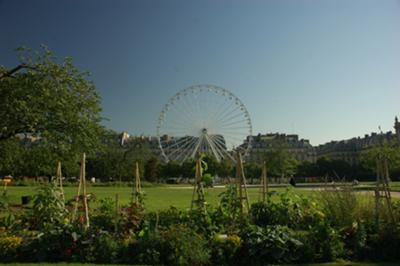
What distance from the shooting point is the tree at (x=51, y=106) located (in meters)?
16.2

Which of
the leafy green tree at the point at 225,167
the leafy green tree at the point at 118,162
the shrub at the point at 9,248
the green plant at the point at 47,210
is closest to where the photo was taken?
the shrub at the point at 9,248

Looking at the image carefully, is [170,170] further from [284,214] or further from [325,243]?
[325,243]

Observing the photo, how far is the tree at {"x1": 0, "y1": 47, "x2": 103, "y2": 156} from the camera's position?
1625 cm

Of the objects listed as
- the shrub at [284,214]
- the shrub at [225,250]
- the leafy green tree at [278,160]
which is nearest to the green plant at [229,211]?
the shrub at [284,214]

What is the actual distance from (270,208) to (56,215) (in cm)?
571

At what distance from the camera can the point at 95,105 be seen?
64.2ft

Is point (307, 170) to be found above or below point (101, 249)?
above

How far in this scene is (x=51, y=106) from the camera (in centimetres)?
1694

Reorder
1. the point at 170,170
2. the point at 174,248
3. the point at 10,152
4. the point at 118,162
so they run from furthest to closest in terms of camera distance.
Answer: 1. the point at 170,170
2. the point at 118,162
3. the point at 10,152
4. the point at 174,248

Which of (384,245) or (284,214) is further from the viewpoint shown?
(284,214)

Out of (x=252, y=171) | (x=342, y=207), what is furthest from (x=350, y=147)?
(x=342, y=207)

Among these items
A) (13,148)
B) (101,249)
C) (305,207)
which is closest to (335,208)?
(305,207)

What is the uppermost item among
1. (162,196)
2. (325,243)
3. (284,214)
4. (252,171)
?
(252,171)

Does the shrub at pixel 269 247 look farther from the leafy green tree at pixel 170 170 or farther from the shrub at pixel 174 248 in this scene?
the leafy green tree at pixel 170 170
